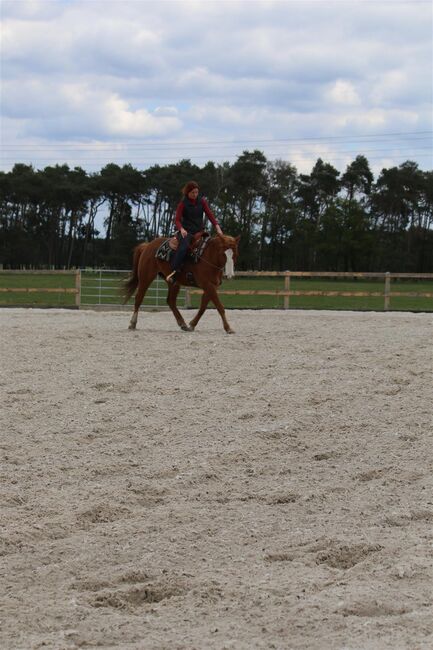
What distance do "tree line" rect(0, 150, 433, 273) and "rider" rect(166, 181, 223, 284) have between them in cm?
5504

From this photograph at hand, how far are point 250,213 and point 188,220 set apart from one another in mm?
63795

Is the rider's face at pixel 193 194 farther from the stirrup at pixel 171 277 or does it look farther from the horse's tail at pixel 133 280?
the horse's tail at pixel 133 280

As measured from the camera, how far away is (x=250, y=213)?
248 ft

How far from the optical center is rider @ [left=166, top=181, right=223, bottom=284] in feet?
39.9

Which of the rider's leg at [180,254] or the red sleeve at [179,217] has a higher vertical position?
the red sleeve at [179,217]

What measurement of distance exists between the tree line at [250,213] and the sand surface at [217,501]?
198 ft

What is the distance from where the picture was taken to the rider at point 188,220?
1217 cm

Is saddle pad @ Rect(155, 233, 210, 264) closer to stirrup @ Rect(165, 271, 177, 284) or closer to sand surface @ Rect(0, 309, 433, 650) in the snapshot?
stirrup @ Rect(165, 271, 177, 284)

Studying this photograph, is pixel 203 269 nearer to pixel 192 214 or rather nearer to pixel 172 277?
pixel 172 277

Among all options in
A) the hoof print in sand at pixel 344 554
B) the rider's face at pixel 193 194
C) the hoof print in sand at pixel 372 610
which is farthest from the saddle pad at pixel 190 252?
the hoof print in sand at pixel 372 610

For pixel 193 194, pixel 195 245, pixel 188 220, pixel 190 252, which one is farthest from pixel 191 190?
pixel 190 252

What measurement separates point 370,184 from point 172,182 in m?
19.5

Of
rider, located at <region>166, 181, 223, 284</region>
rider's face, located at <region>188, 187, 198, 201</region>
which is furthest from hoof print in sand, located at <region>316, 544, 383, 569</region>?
rider's face, located at <region>188, 187, 198, 201</region>

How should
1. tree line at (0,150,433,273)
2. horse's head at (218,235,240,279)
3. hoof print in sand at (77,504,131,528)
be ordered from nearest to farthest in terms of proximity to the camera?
hoof print in sand at (77,504,131,528) → horse's head at (218,235,240,279) → tree line at (0,150,433,273)
